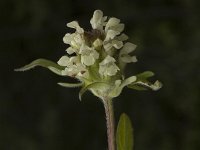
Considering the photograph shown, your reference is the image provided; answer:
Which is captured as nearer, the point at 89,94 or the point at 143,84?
the point at 143,84

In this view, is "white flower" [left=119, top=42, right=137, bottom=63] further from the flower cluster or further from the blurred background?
the blurred background

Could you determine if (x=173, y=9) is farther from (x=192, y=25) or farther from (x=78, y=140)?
(x=78, y=140)

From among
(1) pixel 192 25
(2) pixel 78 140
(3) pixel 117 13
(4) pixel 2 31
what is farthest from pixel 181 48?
(4) pixel 2 31

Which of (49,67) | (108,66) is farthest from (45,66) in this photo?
(108,66)

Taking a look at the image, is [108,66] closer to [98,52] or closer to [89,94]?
[98,52]

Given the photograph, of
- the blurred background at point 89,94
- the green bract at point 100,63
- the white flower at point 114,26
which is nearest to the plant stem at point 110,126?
the green bract at point 100,63

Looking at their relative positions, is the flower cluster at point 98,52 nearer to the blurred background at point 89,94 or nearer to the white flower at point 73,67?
the white flower at point 73,67
